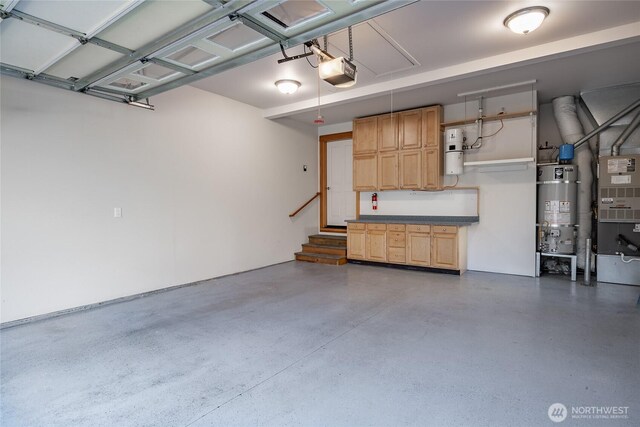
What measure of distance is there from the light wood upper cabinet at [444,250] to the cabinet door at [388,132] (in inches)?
73.6

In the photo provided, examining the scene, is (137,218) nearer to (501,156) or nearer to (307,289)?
(307,289)

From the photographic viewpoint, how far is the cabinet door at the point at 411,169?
238 inches

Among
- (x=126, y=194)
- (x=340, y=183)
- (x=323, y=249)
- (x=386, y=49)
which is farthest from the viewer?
(x=340, y=183)

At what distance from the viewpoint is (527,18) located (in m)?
3.07

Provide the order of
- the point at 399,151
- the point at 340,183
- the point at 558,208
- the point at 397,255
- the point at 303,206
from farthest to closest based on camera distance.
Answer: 1. the point at 340,183
2. the point at 303,206
3. the point at 399,151
4. the point at 397,255
5. the point at 558,208

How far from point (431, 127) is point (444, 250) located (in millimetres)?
2174

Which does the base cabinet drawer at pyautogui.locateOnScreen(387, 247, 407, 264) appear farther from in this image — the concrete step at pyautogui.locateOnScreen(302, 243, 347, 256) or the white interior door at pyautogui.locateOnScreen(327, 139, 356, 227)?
the white interior door at pyautogui.locateOnScreen(327, 139, 356, 227)

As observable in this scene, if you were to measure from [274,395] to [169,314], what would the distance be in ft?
7.06

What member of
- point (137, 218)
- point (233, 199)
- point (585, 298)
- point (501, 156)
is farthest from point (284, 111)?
point (585, 298)

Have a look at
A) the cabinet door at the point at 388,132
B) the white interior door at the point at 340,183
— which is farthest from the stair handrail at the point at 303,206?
the cabinet door at the point at 388,132

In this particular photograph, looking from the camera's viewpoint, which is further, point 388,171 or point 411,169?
point 388,171

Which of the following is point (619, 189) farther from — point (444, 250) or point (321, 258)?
point (321, 258)

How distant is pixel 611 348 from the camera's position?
110 inches

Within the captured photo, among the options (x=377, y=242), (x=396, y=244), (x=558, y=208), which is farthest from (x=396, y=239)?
(x=558, y=208)
